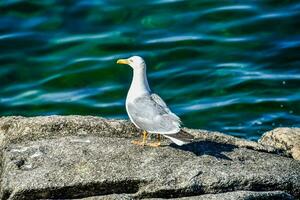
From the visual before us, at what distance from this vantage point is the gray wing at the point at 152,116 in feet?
23.6

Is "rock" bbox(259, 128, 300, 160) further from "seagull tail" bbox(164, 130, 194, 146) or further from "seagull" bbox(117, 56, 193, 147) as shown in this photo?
"seagull tail" bbox(164, 130, 194, 146)

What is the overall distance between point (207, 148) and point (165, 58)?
7.50m

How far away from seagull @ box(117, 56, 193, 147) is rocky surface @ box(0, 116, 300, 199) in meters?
0.18

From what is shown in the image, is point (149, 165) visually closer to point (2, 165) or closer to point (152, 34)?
point (2, 165)

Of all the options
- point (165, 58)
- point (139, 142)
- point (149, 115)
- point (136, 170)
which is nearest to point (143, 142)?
point (139, 142)

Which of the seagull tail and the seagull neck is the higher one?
the seagull neck

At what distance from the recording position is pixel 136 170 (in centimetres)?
689

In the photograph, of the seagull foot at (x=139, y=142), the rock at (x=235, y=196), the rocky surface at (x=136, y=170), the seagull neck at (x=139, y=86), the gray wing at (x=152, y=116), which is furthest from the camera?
the seagull neck at (x=139, y=86)

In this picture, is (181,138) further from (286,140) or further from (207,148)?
(286,140)

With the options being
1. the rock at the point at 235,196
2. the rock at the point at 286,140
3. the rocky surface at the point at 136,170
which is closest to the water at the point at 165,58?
the rock at the point at 286,140

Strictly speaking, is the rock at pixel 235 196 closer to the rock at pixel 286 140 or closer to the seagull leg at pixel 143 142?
the seagull leg at pixel 143 142

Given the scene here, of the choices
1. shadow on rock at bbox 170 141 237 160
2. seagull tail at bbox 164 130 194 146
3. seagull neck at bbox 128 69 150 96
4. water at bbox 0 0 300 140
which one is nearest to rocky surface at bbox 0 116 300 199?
shadow on rock at bbox 170 141 237 160

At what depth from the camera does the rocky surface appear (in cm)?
672

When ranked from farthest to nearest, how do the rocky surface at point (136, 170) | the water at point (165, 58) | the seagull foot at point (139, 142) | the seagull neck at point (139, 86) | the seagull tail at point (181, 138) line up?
1. the water at point (165, 58)
2. the seagull neck at point (139, 86)
3. the seagull foot at point (139, 142)
4. the seagull tail at point (181, 138)
5. the rocky surface at point (136, 170)
